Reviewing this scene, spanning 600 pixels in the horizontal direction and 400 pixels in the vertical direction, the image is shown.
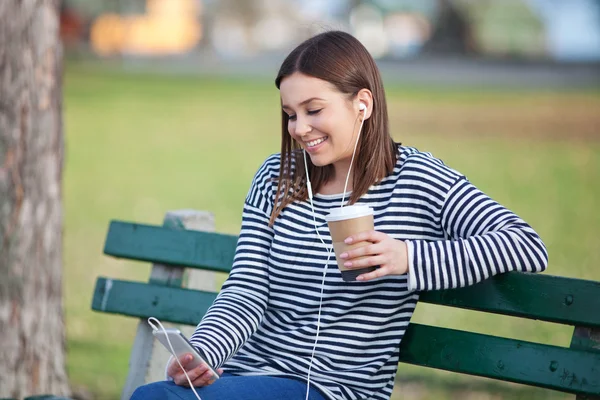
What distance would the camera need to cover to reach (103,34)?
48.6 meters

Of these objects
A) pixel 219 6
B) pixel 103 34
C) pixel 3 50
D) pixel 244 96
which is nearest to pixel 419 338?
pixel 3 50

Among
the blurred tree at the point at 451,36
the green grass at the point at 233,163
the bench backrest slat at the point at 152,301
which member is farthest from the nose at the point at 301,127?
the blurred tree at the point at 451,36

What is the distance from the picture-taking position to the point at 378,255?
2.43m

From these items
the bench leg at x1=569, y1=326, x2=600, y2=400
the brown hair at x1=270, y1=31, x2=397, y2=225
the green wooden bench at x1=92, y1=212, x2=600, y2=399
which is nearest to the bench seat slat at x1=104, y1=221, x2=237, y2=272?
the green wooden bench at x1=92, y1=212, x2=600, y2=399

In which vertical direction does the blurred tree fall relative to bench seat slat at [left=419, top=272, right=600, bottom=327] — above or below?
above

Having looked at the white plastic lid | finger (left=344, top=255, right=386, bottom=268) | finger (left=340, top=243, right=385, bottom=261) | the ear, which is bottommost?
finger (left=344, top=255, right=386, bottom=268)

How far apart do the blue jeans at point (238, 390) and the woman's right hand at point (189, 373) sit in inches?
0.7

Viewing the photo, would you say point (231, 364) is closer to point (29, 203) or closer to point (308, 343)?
point (308, 343)

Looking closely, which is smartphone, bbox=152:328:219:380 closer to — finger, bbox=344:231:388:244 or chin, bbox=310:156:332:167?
finger, bbox=344:231:388:244

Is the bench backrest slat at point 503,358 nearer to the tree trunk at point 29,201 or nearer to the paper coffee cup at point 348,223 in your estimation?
the paper coffee cup at point 348,223

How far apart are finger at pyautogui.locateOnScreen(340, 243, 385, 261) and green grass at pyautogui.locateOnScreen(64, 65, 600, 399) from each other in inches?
106

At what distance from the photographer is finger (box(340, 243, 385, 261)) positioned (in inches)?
94.2

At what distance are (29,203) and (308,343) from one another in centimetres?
196

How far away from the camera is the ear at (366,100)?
2727 mm
